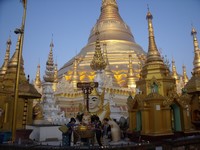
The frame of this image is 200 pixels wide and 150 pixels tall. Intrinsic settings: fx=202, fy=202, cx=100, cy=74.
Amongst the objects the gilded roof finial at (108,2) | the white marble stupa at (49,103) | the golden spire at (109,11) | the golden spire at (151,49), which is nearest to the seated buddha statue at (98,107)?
the white marble stupa at (49,103)

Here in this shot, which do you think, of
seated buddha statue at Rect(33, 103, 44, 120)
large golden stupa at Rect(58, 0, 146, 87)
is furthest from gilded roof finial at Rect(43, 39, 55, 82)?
large golden stupa at Rect(58, 0, 146, 87)

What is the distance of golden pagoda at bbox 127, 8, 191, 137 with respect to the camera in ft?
26.1

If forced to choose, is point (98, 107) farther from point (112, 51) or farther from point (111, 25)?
point (111, 25)

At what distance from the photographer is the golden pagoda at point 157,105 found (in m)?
7.95

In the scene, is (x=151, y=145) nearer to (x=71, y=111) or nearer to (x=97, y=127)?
(x=97, y=127)

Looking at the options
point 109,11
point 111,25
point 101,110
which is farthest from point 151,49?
point 109,11

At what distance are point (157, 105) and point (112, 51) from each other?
22.2m

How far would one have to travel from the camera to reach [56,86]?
2188 centimetres

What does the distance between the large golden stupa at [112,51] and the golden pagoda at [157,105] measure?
13300 millimetres

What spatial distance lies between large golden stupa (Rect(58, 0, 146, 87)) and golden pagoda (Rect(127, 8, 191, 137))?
43.6ft

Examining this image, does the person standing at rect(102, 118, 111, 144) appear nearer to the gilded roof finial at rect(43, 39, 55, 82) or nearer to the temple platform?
the temple platform

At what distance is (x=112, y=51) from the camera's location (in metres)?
29.7

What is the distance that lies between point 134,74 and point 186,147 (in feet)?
65.7

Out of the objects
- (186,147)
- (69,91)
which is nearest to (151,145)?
(186,147)
